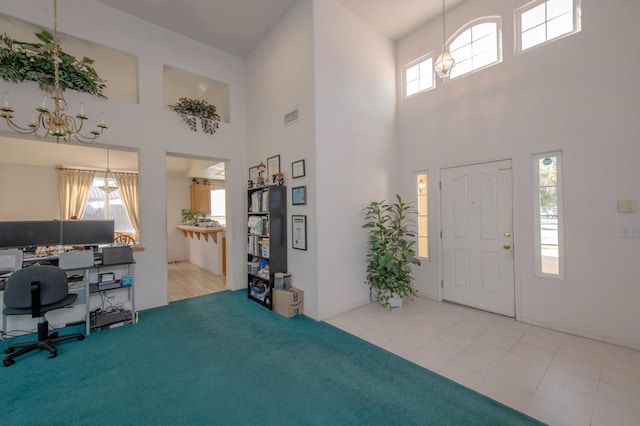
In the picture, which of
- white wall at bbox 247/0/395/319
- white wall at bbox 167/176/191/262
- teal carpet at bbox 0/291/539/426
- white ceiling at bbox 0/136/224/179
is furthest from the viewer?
white wall at bbox 167/176/191/262

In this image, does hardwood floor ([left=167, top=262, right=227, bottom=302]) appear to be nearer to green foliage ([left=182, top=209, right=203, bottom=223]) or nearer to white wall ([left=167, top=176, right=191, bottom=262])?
white wall ([left=167, top=176, right=191, bottom=262])

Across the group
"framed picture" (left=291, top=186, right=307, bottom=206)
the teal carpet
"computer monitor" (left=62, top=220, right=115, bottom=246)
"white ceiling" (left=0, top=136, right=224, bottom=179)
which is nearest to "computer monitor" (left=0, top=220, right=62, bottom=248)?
"computer monitor" (left=62, top=220, right=115, bottom=246)

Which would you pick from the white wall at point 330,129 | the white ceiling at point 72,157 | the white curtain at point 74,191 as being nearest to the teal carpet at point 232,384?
the white wall at point 330,129

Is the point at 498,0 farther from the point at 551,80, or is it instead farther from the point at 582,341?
the point at 582,341

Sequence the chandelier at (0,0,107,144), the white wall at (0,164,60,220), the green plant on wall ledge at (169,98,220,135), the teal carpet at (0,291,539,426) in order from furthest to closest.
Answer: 1. the white wall at (0,164,60,220)
2. the green plant on wall ledge at (169,98,220,135)
3. the chandelier at (0,0,107,144)
4. the teal carpet at (0,291,539,426)

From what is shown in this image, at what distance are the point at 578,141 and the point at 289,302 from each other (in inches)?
154

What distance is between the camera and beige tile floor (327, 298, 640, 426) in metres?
1.85

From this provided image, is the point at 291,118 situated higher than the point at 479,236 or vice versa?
the point at 291,118

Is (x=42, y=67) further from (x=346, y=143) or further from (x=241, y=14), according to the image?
(x=346, y=143)

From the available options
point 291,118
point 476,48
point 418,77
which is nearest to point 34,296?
point 291,118

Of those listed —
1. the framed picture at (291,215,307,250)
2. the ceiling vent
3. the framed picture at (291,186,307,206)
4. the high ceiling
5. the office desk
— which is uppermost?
the high ceiling

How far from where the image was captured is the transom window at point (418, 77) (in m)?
4.20

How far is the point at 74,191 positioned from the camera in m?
6.30

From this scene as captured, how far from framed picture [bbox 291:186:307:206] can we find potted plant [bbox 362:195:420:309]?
3.35 feet
